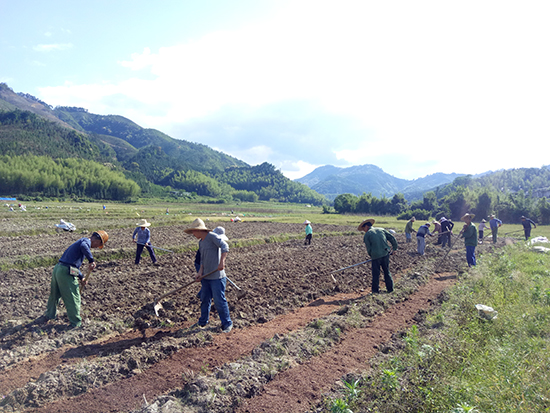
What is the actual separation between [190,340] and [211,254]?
1.69 meters

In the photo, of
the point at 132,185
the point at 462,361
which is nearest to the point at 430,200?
the point at 462,361

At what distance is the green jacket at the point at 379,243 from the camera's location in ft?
30.3

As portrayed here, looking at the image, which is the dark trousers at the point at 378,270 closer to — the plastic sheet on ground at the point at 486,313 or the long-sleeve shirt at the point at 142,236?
the plastic sheet on ground at the point at 486,313

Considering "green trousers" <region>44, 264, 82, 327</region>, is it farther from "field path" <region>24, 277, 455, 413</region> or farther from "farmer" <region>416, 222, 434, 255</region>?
"farmer" <region>416, 222, 434, 255</region>

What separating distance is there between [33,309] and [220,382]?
→ 6.31m

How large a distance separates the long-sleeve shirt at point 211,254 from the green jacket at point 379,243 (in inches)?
183

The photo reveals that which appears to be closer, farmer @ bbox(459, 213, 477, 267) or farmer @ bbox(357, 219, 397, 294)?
farmer @ bbox(357, 219, 397, 294)

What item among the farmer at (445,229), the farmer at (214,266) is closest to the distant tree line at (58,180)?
the farmer at (445,229)

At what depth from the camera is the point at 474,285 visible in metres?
9.48

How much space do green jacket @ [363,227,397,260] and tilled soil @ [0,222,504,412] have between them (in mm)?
1230

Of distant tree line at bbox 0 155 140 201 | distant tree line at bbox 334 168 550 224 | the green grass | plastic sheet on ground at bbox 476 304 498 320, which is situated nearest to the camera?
the green grass

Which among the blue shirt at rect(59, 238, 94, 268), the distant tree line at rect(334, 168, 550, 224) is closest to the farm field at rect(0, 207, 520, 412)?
the blue shirt at rect(59, 238, 94, 268)

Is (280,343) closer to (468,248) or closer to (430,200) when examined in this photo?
(468,248)

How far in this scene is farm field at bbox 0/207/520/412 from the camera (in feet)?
14.9
